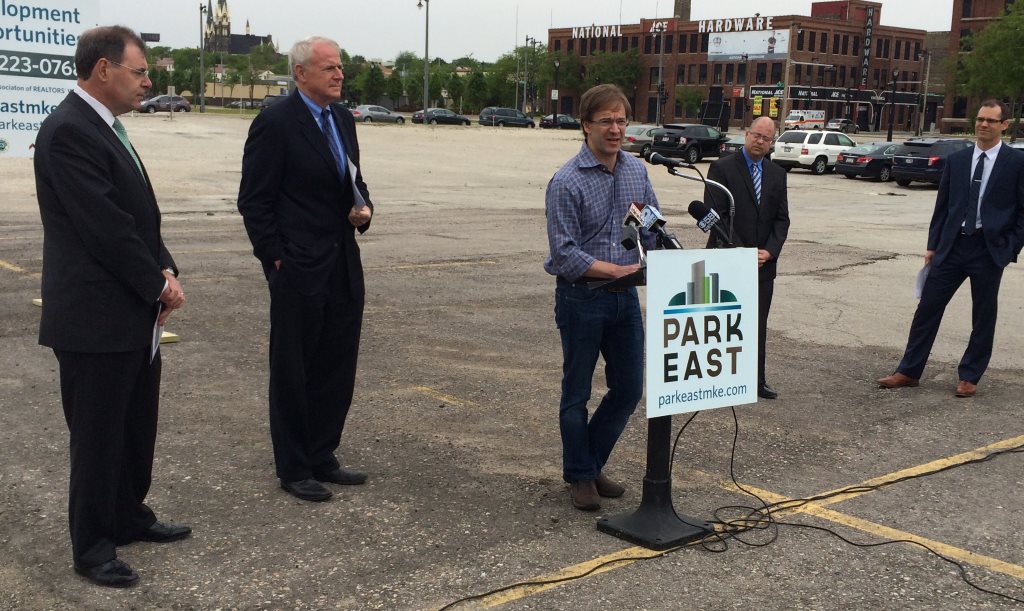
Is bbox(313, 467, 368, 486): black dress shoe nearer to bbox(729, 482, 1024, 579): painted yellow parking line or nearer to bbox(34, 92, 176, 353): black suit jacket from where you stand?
bbox(34, 92, 176, 353): black suit jacket

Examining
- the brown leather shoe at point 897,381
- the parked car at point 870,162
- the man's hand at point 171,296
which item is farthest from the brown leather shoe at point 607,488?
the parked car at point 870,162

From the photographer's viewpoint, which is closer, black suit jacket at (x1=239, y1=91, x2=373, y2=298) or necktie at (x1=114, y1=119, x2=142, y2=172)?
necktie at (x1=114, y1=119, x2=142, y2=172)

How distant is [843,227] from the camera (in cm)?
2045

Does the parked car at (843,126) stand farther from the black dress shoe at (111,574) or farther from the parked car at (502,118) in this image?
the black dress shoe at (111,574)

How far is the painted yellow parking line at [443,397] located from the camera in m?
6.98

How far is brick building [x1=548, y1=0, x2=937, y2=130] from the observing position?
4387 inches

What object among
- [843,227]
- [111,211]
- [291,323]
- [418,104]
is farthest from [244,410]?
[418,104]

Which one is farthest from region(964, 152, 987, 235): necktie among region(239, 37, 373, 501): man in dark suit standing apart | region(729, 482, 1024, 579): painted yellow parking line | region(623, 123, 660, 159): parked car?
region(623, 123, 660, 159): parked car

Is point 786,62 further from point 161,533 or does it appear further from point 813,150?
point 161,533

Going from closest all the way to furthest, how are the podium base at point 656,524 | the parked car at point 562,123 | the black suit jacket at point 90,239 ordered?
the black suit jacket at point 90,239, the podium base at point 656,524, the parked car at point 562,123

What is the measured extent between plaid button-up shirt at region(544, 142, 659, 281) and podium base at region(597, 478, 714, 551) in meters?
1.06

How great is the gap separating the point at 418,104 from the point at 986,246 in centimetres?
13191

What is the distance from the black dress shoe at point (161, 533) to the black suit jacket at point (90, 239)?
2.98 ft

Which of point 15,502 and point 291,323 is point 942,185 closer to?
point 291,323
